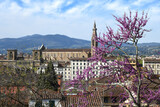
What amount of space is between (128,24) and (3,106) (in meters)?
11.4

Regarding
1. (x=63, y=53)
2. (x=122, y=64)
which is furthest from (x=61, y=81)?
(x=63, y=53)

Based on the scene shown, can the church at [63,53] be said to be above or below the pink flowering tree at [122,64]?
below

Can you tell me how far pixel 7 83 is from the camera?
15375mm

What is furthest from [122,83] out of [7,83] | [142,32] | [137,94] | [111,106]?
[111,106]

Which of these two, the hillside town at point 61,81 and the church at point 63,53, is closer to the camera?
the hillside town at point 61,81

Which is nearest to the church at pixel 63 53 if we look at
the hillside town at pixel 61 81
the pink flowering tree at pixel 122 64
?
the hillside town at pixel 61 81

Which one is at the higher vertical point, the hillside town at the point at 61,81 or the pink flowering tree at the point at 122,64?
the pink flowering tree at the point at 122,64

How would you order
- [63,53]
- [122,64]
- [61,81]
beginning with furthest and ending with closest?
[63,53] → [61,81] → [122,64]

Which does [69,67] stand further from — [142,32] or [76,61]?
[142,32]

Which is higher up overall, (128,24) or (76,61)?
(128,24)

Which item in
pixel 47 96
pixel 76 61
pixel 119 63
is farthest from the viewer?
pixel 76 61

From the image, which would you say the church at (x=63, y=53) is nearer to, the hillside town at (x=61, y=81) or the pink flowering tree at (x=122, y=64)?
the hillside town at (x=61, y=81)

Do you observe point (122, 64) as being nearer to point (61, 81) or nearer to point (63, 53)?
point (61, 81)

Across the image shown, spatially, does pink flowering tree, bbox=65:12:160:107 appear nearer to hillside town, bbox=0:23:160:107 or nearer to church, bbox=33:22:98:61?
hillside town, bbox=0:23:160:107
